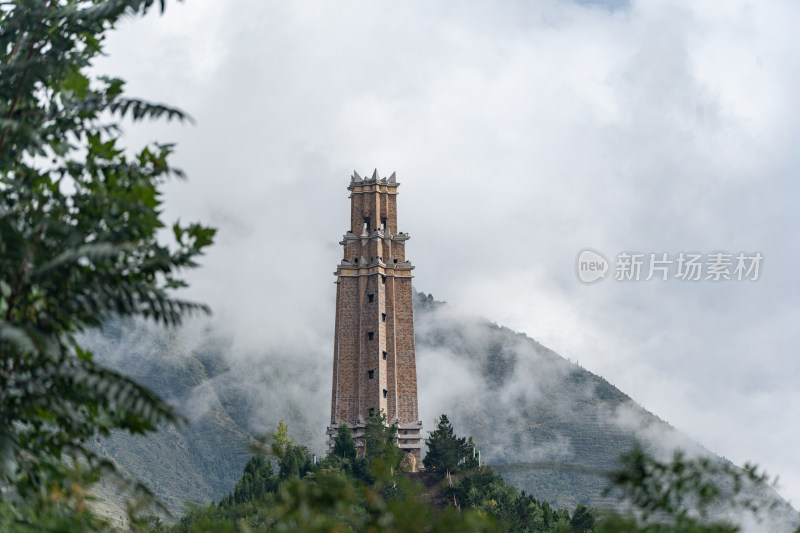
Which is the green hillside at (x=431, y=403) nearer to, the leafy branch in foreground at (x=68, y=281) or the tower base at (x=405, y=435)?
the tower base at (x=405, y=435)

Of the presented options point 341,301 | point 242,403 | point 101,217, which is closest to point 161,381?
point 242,403

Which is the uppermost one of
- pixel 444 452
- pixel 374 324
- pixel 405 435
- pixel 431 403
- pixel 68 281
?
pixel 431 403

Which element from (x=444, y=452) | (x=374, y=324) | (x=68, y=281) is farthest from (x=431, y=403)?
(x=68, y=281)

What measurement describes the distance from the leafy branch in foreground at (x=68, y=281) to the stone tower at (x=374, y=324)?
45025 mm

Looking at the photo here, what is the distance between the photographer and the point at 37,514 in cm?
683

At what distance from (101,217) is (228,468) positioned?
366 feet

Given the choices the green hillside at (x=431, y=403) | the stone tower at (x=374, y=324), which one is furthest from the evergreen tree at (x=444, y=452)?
the green hillside at (x=431, y=403)

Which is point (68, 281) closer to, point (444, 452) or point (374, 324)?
point (444, 452)

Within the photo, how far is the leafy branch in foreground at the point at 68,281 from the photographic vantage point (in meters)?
6.66

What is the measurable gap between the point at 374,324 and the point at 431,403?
295 ft

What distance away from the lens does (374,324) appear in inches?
2244

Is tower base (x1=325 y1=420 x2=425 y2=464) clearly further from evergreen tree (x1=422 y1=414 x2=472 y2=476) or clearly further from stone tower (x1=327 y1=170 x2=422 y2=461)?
evergreen tree (x1=422 y1=414 x2=472 y2=476)

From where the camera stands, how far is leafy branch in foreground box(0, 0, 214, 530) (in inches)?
262

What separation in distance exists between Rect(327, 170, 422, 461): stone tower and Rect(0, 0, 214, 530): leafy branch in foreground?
148ft
